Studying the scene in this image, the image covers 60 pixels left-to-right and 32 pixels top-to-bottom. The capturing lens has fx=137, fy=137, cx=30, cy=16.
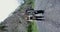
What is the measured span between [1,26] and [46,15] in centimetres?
126

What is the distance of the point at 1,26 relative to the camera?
11.9 ft

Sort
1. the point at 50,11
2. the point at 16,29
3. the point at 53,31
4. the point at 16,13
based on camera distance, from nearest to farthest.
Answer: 1. the point at 53,31
2. the point at 50,11
3. the point at 16,29
4. the point at 16,13

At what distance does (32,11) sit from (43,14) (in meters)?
0.44

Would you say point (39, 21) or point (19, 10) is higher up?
point (19, 10)

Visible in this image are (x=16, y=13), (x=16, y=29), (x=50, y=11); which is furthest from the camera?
(x=16, y=13)

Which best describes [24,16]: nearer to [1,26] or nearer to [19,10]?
[19,10]

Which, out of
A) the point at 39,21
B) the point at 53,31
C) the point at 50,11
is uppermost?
the point at 50,11

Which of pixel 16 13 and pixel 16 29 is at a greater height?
pixel 16 13

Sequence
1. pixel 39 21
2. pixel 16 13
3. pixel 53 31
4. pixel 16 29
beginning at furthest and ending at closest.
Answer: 1. pixel 16 13
2. pixel 16 29
3. pixel 39 21
4. pixel 53 31

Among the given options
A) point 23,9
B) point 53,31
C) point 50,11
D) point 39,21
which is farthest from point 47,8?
point 23,9

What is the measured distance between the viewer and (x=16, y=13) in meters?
3.93

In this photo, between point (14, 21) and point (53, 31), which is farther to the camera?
point (14, 21)

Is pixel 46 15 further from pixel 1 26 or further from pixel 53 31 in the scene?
pixel 1 26

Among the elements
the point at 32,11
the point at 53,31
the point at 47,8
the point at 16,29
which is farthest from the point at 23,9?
the point at 53,31
